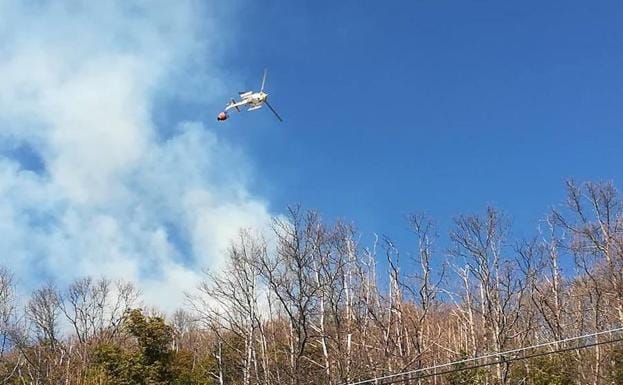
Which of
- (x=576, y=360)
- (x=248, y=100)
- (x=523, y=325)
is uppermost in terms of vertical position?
(x=248, y=100)

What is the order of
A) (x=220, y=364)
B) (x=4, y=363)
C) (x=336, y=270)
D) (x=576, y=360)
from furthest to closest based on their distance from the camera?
(x=4, y=363)
(x=220, y=364)
(x=336, y=270)
(x=576, y=360)

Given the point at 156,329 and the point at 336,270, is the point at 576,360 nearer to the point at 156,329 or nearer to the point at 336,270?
the point at 336,270

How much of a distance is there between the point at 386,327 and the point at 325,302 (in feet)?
9.60

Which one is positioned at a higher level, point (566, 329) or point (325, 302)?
point (325, 302)

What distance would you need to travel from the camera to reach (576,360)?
24.9 metres

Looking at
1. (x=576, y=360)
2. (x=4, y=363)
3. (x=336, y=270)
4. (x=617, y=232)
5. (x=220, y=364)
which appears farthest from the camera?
(x=4, y=363)

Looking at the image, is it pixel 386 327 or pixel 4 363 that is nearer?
pixel 386 327

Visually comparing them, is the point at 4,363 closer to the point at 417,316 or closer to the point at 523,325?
the point at 417,316

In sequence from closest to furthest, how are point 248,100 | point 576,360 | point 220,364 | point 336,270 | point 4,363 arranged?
point 248,100 < point 576,360 < point 336,270 < point 220,364 < point 4,363

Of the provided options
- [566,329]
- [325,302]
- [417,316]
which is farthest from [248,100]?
[566,329]

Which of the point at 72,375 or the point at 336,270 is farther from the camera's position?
the point at 336,270

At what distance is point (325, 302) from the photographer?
28.4 metres

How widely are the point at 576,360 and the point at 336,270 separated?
10571 mm

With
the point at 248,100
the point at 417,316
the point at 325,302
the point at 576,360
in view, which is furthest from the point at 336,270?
the point at 248,100
